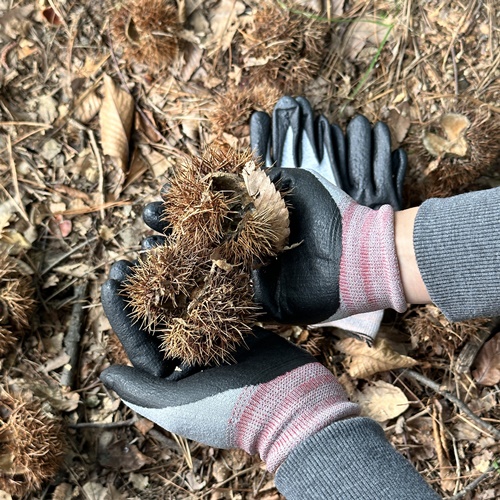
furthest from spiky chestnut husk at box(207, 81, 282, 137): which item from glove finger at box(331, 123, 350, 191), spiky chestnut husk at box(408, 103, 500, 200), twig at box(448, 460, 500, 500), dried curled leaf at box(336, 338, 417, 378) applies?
twig at box(448, 460, 500, 500)

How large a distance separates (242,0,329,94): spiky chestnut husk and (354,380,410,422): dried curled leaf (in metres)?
1.17

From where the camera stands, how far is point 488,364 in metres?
2.01

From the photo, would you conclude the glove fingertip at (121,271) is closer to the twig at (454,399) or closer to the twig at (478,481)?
the twig at (454,399)

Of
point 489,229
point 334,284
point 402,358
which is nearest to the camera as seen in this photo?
point 489,229

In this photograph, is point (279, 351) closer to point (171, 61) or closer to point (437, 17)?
point (171, 61)

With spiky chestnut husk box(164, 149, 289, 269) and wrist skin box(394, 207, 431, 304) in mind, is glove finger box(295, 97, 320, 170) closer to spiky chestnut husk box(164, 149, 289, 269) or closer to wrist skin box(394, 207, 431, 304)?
wrist skin box(394, 207, 431, 304)

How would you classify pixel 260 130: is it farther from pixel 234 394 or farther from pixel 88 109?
pixel 234 394

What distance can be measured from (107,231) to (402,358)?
121 cm

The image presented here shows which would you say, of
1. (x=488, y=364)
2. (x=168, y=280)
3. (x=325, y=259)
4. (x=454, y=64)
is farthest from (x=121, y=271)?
(x=454, y=64)

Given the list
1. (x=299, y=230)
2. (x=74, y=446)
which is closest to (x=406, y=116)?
(x=299, y=230)

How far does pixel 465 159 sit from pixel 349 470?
1140mm

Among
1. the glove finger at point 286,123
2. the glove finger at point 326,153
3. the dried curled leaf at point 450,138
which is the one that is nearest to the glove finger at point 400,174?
the dried curled leaf at point 450,138

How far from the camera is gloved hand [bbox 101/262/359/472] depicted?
1.49 metres

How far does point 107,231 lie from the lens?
218cm
